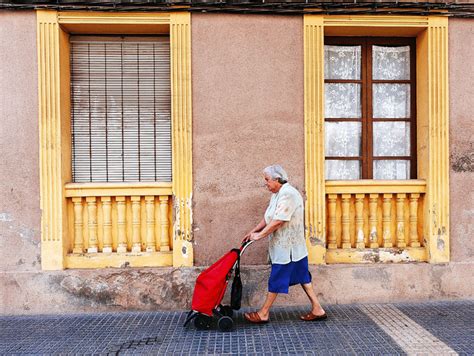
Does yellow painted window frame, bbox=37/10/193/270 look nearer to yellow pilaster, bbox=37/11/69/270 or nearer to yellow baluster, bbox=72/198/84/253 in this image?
yellow pilaster, bbox=37/11/69/270

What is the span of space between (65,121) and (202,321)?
3.35 m

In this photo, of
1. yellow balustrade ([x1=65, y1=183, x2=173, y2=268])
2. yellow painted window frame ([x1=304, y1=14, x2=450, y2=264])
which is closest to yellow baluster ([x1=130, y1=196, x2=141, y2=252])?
yellow balustrade ([x1=65, y1=183, x2=173, y2=268])

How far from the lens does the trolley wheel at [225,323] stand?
205 inches

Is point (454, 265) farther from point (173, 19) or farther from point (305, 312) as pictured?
point (173, 19)

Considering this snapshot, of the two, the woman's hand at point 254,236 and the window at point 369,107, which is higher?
the window at point 369,107

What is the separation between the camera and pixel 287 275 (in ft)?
17.5

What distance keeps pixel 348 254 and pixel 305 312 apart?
1.08 metres

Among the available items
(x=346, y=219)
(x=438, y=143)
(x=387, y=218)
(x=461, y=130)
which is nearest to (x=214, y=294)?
(x=346, y=219)

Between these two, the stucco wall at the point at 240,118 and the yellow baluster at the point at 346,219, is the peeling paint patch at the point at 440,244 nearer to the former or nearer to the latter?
the yellow baluster at the point at 346,219

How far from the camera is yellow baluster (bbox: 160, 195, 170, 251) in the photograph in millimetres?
6316

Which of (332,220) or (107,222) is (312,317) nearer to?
(332,220)

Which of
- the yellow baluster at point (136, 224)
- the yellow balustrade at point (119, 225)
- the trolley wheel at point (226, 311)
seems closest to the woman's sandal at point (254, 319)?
the trolley wheel at point (226, 311)

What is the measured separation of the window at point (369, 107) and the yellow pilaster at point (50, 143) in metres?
3.86

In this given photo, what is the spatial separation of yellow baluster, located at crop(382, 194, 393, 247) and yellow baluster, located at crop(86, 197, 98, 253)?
4.15 metres
